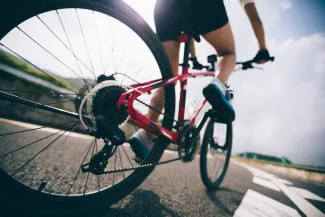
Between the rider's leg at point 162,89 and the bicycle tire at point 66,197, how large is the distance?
0.97 ft

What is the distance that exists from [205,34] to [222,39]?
0.56ft

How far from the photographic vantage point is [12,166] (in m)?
1.44

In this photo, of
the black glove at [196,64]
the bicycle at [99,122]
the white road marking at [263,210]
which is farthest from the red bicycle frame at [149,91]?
the white road marking at [263,210]

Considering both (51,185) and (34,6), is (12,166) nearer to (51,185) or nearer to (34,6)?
(51,185)

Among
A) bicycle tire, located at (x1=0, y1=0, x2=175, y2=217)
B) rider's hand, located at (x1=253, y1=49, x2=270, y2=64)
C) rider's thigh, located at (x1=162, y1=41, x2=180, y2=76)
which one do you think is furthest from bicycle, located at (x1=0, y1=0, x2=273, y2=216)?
rider's hand, located at (x1=253, y1=49, x2=270, y2=64)

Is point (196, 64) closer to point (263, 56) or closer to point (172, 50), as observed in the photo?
point (172, 50)

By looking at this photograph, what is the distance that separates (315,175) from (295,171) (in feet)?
9.94

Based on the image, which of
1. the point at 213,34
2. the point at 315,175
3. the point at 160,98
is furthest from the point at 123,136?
the point at 315,175

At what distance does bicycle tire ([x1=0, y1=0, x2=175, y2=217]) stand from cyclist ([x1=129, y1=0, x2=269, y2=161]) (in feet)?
1.05

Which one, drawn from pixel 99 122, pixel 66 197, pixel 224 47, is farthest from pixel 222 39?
pixel 66 197

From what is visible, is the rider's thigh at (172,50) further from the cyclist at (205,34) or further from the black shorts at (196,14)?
the black shorts at (196,14)

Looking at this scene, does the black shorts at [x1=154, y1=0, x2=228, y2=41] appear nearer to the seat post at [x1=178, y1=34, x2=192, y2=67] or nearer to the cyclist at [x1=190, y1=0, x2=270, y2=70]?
the seat post at [x1=178, y1=34, x2=192, y2=67]

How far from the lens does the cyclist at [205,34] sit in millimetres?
1498

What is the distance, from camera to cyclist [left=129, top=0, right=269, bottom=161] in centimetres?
150
